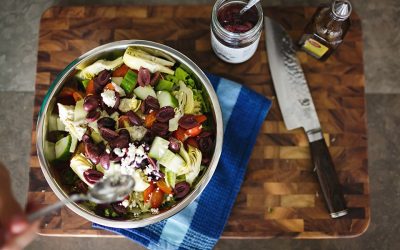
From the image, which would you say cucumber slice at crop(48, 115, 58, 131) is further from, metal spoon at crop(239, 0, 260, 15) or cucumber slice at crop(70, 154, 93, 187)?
metal spoon at crop(239, 0, 260, 15)

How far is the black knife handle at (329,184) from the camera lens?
1.07 m

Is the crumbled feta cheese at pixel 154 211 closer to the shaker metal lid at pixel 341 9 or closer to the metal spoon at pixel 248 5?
the metal spoon at pixel 248 5

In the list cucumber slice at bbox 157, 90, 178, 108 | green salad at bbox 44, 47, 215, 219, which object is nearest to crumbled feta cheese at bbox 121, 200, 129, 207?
green salad at bbox 44, 47, 215, 219

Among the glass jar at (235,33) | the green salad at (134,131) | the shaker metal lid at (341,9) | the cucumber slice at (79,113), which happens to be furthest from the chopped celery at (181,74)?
the shaker metal lid at (341,9)

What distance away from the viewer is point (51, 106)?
3.27 ft

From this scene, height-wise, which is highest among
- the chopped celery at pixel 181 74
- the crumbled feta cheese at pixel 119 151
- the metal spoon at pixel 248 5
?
the metal spoon at pixel 248 5

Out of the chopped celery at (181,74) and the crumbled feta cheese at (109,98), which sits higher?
the chopped celery at (181,74)

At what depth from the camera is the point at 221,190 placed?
3.53 ft

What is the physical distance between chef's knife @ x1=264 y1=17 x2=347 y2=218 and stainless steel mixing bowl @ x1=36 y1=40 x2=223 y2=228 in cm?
21

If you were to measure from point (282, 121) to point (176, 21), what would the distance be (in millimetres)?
365

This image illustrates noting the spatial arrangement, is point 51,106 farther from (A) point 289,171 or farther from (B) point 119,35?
(A) point 289,171

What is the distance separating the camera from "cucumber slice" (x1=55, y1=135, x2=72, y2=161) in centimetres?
98

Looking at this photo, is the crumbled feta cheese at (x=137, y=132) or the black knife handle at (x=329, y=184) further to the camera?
the black knife handle at (x=329, y=184)

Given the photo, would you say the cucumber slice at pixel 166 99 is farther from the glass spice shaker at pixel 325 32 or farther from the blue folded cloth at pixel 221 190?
the glass spice shaker at pixel 325 32
